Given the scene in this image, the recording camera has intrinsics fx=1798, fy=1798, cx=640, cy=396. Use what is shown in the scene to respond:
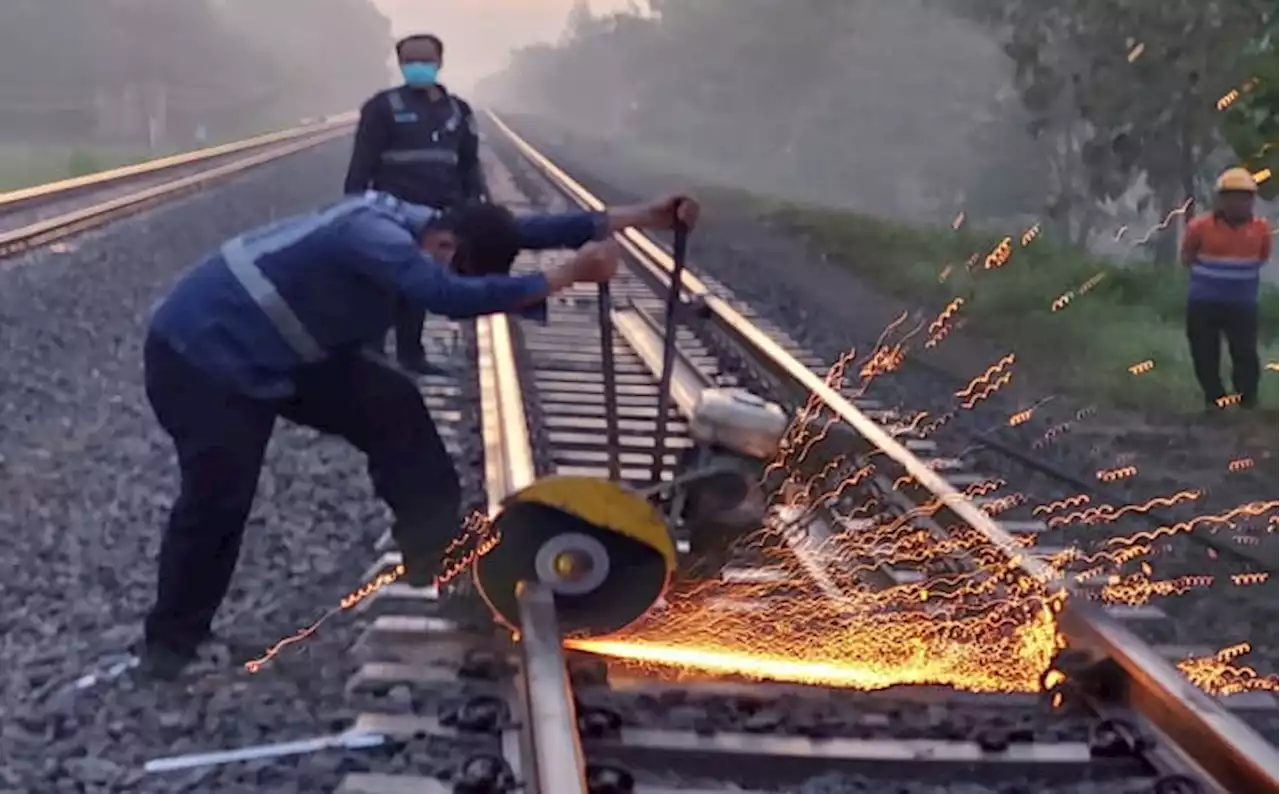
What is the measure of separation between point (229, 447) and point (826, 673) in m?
1.68

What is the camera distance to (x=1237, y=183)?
952 centimetres

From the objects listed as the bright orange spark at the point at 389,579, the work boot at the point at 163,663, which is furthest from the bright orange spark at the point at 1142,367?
the work boot at the point at 163,663

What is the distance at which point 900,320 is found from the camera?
1354cm

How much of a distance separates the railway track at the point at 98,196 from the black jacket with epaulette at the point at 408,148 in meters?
6.31

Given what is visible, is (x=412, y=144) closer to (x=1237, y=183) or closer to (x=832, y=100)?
(x=1237, y=183)

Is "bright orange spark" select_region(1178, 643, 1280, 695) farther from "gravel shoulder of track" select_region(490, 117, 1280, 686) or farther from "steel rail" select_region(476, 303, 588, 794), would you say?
"steel rail" select_region(476, 303, 588, 794)

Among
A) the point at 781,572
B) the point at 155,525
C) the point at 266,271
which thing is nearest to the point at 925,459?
the point at 781,572

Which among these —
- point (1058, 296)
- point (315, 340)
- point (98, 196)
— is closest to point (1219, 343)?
Answer: point (1058, 296)

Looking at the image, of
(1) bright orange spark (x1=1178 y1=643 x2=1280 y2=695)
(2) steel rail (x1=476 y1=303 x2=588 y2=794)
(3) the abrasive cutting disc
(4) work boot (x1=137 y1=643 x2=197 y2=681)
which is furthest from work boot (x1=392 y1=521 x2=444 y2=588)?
(1) bright orange spark (x1=1178 y1=643 x2=1280 y2=695)

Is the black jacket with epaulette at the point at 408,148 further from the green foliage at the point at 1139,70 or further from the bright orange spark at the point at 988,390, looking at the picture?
the green foliage at the point at 1139,70

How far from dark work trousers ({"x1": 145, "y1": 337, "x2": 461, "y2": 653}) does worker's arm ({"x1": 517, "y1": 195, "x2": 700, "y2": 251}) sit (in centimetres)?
62

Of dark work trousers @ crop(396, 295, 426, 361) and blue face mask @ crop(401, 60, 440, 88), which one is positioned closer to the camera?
blue face mask @ crop(401, 60, 440, 88)

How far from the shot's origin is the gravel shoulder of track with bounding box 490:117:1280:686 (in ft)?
19.9

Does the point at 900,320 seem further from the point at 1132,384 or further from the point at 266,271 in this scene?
the point at 266,271
